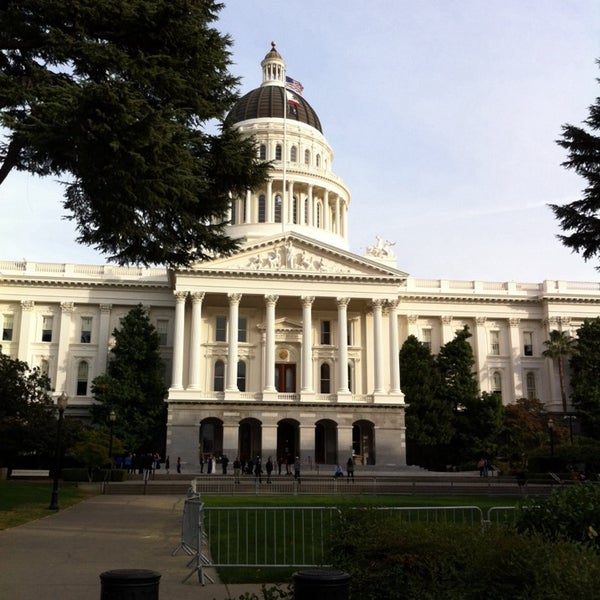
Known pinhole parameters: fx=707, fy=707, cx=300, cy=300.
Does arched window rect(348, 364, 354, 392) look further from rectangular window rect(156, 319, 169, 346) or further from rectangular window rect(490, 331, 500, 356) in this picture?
rectangular window rect(156, 319, 169, 346)

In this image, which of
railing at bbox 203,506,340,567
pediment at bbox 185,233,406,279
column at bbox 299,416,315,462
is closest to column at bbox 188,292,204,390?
pediment at bbox 185,233,406,279

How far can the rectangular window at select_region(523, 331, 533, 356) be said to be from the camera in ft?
234

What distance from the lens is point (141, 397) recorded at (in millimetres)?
57562

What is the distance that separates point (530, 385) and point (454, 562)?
66.3 meters

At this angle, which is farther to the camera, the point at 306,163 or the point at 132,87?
the point at 306,163

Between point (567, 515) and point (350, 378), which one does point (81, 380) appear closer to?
point (350, 378)

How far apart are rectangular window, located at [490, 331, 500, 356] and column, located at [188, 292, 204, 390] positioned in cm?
3031

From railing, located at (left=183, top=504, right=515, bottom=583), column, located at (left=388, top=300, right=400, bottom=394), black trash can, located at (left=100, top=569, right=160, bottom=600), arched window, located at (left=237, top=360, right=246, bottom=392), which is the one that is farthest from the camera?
arched window, located at (left=237, top=360, right=246, bottom=392)

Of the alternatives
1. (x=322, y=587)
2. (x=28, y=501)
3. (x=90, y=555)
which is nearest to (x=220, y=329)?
(x=28, y=501)

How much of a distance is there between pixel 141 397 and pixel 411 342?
24.1m

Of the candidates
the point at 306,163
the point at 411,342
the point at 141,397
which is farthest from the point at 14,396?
the point at 306,163

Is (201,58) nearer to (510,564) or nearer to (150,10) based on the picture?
(150,10)

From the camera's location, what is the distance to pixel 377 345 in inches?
2356

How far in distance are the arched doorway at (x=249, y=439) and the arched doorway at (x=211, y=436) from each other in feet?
5.94
